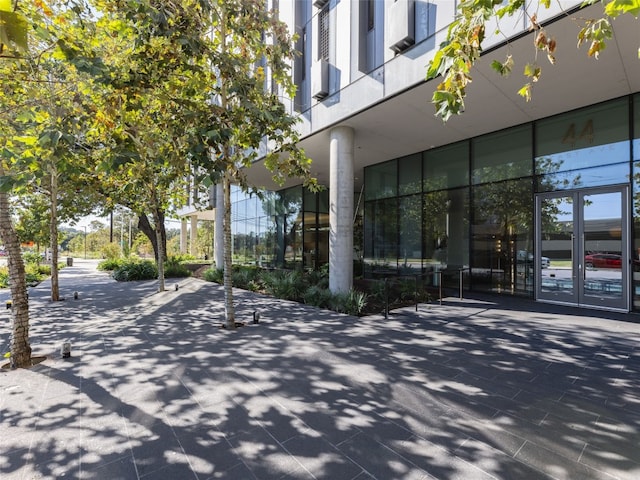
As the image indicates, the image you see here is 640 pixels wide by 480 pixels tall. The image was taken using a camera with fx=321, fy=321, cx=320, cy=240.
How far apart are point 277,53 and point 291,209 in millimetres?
13216

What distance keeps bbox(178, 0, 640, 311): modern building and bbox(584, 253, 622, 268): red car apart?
0.03 meters

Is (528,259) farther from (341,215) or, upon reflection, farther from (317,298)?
(317,298)

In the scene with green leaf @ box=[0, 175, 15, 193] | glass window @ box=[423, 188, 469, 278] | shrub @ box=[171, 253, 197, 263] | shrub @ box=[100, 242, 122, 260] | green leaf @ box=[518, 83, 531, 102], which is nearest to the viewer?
green leaf @ box=[518, 83, 531, 102]

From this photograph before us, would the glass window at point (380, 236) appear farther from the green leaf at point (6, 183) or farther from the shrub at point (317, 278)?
the green leaf at point (6, 183)

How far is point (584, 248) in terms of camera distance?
318 inches

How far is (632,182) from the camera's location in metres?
7.46

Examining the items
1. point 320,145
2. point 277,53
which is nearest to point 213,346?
point 277,53

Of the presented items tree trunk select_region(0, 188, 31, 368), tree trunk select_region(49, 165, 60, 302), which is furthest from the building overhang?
tree trunk select_region(49, 165, 60, 302)

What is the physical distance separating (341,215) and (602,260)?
6.52 meters

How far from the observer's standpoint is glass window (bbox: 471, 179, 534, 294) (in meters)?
9.27

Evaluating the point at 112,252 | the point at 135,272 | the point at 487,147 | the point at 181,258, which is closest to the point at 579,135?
the point at 487,147

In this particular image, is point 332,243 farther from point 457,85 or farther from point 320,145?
point 457,85

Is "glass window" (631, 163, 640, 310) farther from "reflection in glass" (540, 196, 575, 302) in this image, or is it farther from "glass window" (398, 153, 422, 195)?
"glass window" (398, 153, 422, 195)

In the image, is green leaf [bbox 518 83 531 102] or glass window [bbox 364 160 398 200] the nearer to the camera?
green leaf [bbox 518 83 531 102]
